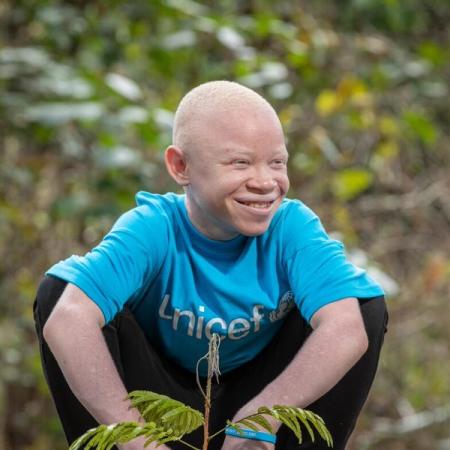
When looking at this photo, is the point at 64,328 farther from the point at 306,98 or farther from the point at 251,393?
the point at 306,98

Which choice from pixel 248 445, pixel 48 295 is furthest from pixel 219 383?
pixel 48 295

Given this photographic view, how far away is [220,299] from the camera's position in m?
2.14

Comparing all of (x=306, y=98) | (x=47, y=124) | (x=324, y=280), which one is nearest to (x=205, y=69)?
(x=306, y=98)

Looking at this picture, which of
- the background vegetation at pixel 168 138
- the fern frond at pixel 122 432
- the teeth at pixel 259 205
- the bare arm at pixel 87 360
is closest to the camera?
the fern frond at pixel 122 432

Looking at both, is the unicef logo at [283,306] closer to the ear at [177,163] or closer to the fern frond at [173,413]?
the ear at [177,163]

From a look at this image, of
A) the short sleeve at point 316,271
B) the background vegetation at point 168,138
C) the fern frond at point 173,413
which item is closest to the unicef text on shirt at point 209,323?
the short sleeve at point 316,271

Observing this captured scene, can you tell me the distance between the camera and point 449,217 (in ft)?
19.7

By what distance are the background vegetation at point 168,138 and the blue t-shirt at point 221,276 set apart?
108 centimetres

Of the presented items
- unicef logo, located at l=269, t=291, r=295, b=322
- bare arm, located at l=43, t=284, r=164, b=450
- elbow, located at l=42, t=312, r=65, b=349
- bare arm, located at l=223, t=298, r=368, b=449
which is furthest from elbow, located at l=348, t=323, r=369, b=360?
elbow, located at l=42, t=312, r=65, b=349

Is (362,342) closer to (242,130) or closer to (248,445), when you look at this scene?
(248,445)

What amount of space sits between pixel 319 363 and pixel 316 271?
0.18m

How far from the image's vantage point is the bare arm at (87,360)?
192 centimetres

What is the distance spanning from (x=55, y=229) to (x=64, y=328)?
255 cm

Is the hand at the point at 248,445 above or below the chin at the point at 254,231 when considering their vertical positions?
below
